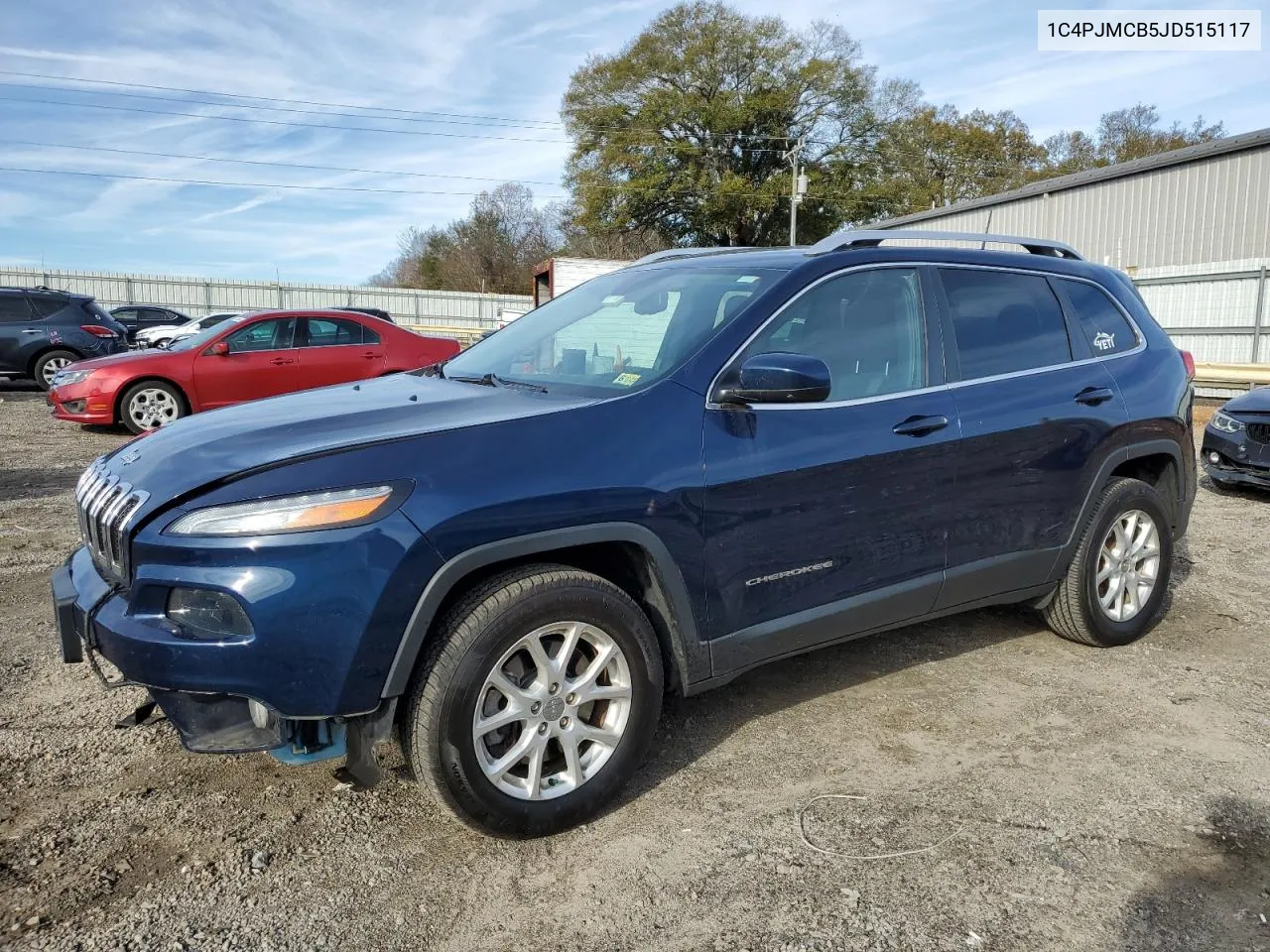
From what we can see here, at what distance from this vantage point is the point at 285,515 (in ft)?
8.11

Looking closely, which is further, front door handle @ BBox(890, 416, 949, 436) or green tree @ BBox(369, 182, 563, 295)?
green tree @ BBox(369, 182, 563, 295)

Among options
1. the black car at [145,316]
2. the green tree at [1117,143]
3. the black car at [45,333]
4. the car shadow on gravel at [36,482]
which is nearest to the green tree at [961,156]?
the green tree at [1117,143]

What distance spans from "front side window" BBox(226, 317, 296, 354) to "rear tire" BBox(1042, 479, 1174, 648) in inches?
371

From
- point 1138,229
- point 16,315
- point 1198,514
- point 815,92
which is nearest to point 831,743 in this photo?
point 1198,514

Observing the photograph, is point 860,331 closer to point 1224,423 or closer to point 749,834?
point 749,834

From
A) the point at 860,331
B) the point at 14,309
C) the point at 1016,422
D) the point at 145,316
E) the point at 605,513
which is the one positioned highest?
the point at 145,316

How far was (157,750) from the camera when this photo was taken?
3355mm

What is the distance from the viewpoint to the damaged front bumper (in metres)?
2.55

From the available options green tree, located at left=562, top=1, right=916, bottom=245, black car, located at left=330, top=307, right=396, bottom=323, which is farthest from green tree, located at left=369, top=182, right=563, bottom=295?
black car, located at left=330, top=307, right=396, bottom=323

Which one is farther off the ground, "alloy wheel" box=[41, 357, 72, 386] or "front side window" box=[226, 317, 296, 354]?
"front side window" box=[226, 317, 296, 354]

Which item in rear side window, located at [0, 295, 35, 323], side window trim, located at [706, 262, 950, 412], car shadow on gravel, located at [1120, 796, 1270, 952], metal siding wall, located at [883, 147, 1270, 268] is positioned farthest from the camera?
metal siding wall, located at [883, 147, 1270, 268]

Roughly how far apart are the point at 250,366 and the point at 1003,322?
366 inches

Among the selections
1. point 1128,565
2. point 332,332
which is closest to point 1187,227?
point 332,332

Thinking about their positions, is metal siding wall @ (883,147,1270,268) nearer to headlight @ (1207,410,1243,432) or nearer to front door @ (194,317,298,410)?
headlight @ (1207,410,1243,432)
